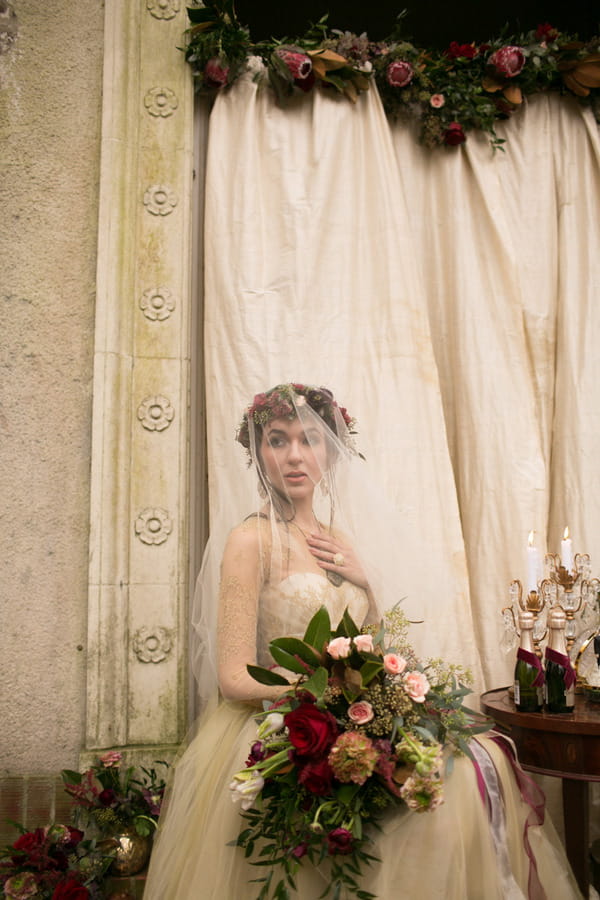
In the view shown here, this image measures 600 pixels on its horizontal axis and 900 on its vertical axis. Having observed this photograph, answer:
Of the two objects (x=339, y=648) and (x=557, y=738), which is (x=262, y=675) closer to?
(x=339, y=648)

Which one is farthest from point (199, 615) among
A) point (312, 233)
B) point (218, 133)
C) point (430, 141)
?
point (430, 141)

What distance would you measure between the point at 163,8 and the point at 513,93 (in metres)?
1.55

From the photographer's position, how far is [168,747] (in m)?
2.75

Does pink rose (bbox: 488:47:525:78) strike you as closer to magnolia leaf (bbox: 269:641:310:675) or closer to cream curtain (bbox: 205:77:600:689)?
cream curtain (bbox: 205:77:600:689)

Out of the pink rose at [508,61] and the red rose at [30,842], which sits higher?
the pink rose at [508,61]

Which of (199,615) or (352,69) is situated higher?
(352,69)

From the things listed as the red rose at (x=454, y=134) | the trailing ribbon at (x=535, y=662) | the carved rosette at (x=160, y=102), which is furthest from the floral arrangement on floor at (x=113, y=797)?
the red rose at (x=454, y=134)

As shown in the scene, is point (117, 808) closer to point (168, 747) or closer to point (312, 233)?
point (168, 747)

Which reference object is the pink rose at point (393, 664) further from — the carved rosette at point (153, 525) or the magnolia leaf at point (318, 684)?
the carved rosette at point (153, 525)

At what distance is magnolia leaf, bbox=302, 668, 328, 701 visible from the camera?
1791mm

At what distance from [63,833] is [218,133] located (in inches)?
107

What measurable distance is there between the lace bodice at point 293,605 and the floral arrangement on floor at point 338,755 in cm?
27

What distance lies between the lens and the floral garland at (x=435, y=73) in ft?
10.5

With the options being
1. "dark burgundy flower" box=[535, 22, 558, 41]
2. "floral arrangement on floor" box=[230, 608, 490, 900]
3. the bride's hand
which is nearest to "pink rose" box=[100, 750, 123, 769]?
"floral arrangement on floor" box=[230, 608, 490, 900]
